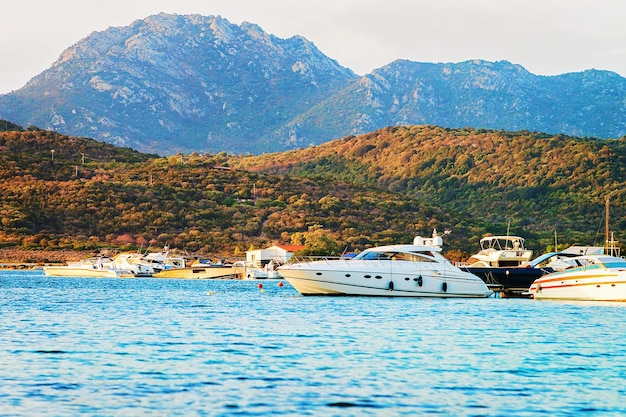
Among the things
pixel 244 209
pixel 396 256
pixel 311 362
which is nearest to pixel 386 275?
pixel 396 256

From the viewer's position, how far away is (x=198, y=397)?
2131cm

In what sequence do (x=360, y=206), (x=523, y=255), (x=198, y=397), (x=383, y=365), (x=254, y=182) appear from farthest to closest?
(x=254, y=182)
(x=360, y=206)
(x=523, y=255)
(x=383, y=365)
(x=198, y=397)

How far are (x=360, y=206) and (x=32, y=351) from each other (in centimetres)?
15517

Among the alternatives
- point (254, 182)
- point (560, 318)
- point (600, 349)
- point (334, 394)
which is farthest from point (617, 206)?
point (334, 394)

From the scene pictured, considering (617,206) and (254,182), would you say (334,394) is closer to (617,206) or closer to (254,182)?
(617,206)

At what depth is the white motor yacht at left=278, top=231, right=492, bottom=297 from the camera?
56.0 meters

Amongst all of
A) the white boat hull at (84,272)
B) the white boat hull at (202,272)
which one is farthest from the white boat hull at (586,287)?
the white boat hull at (84,272)

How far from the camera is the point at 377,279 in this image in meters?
56.0

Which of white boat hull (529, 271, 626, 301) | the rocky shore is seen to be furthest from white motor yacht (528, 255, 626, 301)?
the rocky shore

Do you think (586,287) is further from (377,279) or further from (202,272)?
(202,272)

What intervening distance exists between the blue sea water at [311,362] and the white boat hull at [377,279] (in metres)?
8.95

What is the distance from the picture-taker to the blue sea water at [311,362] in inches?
815

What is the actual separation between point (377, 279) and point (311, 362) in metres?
29.3

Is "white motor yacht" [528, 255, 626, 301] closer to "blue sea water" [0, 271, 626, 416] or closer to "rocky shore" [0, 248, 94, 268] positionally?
"blue sea water" [0, 271, 626, 416]
